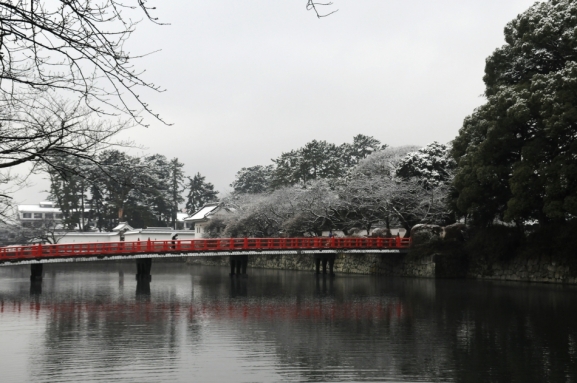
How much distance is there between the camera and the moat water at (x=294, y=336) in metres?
9.62

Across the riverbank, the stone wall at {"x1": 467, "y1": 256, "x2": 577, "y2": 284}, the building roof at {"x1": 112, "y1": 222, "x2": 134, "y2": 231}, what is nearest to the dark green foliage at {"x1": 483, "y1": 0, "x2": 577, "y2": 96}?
the riverbank

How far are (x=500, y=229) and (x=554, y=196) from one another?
20.6ft

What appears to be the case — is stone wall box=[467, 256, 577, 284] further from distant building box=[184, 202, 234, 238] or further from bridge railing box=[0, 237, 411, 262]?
distant building box=[184, 202, 234, 238]

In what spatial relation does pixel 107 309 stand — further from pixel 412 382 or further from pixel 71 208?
pixel 71 208

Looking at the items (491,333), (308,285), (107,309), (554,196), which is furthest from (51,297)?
(554,196)

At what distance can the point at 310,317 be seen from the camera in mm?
16219

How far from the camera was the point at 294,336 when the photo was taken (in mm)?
13102

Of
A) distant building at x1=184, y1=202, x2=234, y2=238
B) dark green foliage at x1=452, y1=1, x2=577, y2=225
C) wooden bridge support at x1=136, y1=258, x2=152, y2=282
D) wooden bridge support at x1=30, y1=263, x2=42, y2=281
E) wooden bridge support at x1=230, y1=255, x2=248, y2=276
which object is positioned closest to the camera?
dark green foliage at x1=452, y1=1, x2=577, y2=225

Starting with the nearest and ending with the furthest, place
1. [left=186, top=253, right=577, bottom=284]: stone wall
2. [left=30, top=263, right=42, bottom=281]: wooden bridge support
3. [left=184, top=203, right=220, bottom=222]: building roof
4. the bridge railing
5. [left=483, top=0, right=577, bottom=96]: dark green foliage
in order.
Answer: [left=483, top=0, right=577, bottom=96]: dark green foliage, [left=186, top=253, right=577, bottom=284]: stone wall, the bridge railing, [left=30, top=263, right=42, bottom=281]: wooden bridge support, [left=184, top=203, right=220, bottom=222]: building roof

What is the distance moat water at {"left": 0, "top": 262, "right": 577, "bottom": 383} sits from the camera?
31.6 ft

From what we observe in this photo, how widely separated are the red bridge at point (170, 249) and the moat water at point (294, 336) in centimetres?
542

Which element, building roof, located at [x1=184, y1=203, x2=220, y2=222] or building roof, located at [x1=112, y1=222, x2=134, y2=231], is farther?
building roof, located at [x1=184, y1=203, x2=220, y2=222]

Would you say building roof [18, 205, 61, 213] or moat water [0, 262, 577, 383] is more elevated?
building roof [18, 205, 61, 213]

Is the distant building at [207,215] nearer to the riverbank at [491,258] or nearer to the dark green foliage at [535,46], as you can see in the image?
the riverbank at [491,258]
